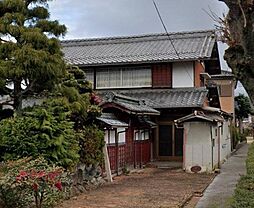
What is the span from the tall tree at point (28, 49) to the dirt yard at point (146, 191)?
316cm

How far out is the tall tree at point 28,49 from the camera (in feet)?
35.4

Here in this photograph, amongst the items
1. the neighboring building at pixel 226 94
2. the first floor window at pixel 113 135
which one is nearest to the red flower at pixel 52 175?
the first floor window at pixel 113 135

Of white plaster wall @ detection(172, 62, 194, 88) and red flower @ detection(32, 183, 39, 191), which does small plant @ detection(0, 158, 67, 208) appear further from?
white plaster wall @ detection(172, 62, 194, 88)

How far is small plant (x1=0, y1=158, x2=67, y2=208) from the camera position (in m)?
8.30

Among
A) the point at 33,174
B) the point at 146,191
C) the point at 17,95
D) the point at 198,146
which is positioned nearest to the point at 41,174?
the point at 33,174

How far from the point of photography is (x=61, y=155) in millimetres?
10992

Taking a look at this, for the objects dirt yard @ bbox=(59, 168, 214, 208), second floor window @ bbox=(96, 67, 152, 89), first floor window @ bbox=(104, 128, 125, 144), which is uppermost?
second floor window @ bbox=(96, 67, 152, 89)

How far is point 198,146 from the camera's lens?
18.3 m

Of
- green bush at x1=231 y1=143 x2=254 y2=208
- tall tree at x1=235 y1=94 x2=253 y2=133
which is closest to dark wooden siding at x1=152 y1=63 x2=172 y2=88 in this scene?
green bush at x1=231 y1=143 x2=254 y2=208

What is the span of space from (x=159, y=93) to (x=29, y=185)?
15513mm

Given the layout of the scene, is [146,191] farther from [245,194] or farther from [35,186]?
[245,194]

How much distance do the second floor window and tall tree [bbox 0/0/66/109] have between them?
12.2 meters

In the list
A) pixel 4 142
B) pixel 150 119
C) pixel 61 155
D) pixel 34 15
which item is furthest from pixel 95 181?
pixel 150 119

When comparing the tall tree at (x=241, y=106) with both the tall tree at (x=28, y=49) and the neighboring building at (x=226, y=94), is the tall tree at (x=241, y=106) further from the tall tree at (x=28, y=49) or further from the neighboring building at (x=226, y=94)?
the tall tree at (x=28, y=49)
